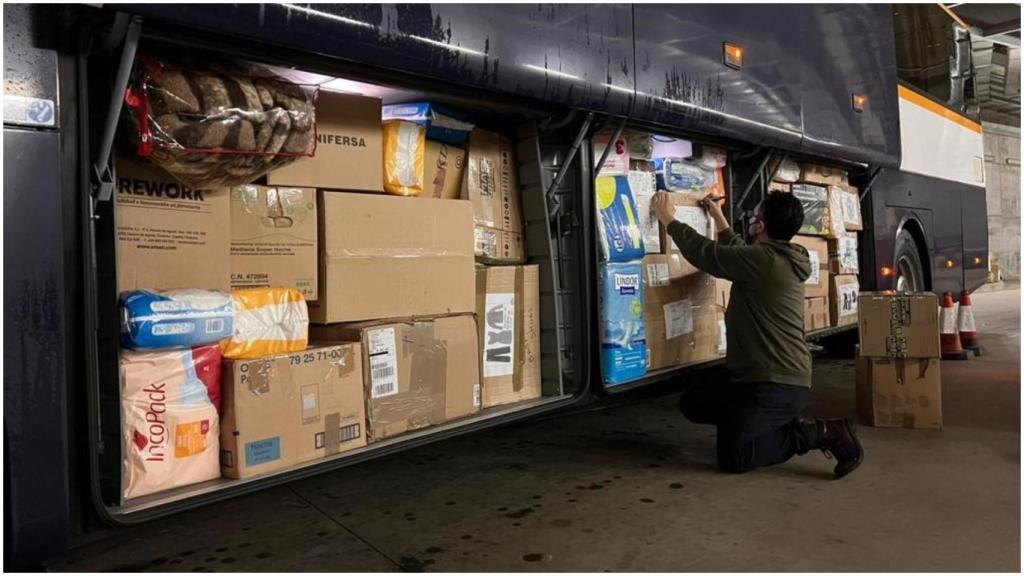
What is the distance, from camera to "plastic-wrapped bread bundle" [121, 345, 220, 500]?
2086 millimetres

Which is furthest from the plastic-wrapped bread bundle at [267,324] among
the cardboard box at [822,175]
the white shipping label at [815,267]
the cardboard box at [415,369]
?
the cardboard box at [822,175]

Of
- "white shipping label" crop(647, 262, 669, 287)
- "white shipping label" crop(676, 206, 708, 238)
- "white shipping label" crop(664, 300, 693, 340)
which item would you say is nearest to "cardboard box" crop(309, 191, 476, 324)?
"white shipping label" crop(647, 262, 669, 287)

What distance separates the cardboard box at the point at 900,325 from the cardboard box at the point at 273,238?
307cm

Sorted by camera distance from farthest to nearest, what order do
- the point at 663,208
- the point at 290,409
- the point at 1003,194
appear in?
the point at 1003,194 → the point at 663,208 → the point at 290,409

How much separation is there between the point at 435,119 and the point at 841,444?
2203mm

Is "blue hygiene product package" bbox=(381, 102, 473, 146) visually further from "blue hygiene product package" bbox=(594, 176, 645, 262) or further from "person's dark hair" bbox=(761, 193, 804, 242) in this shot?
"person's dark hair" bbox=(761, 193, 804, 242)

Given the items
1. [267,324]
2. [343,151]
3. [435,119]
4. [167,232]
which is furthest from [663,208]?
[167,232]

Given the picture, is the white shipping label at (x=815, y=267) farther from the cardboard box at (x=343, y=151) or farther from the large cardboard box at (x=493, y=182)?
the cardboard box at (x=343, y=151)

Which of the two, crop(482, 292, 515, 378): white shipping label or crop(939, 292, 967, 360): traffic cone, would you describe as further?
crop(939, 292, 967, 360): traffic cone

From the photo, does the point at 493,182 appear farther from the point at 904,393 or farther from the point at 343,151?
the point at 904,393

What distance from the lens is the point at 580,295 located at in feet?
11.0

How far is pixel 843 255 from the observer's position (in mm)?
5203

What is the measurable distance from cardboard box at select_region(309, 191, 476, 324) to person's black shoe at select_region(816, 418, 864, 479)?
1.64 m

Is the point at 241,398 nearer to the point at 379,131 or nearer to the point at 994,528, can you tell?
the point at 379,131
